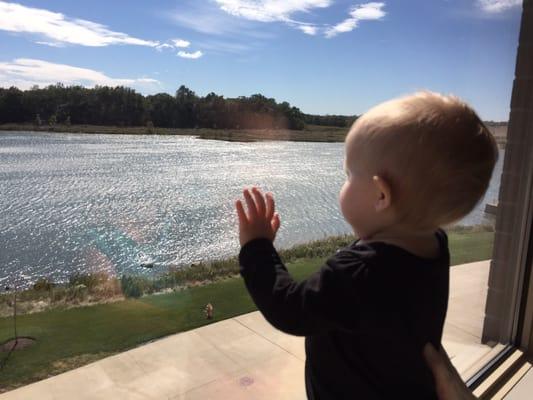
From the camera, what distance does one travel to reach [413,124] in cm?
65

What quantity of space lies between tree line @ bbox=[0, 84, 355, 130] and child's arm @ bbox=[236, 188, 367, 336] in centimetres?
54

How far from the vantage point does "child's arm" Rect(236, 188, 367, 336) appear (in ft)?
2.13

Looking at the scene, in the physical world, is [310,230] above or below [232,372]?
above

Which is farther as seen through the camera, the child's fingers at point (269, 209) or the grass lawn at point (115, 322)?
the grass lawn at point (115, 322)

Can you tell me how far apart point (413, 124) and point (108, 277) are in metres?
1.55

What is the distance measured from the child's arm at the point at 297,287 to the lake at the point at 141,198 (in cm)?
72

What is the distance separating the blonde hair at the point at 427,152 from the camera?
655 mm

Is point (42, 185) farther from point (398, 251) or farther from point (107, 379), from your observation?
point (398, 251)

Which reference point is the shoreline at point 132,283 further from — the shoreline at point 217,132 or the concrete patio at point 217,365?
the shoreline at point 217,132

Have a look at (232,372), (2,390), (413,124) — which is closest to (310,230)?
(232,372)

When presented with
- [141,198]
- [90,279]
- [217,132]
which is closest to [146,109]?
[217,132]

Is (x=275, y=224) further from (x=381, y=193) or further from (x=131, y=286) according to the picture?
(x=131, y=286)

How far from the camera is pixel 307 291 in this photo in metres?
0.66

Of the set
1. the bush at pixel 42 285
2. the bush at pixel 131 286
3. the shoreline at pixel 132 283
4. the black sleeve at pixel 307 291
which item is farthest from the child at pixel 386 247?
the bush at pixel 131 286
